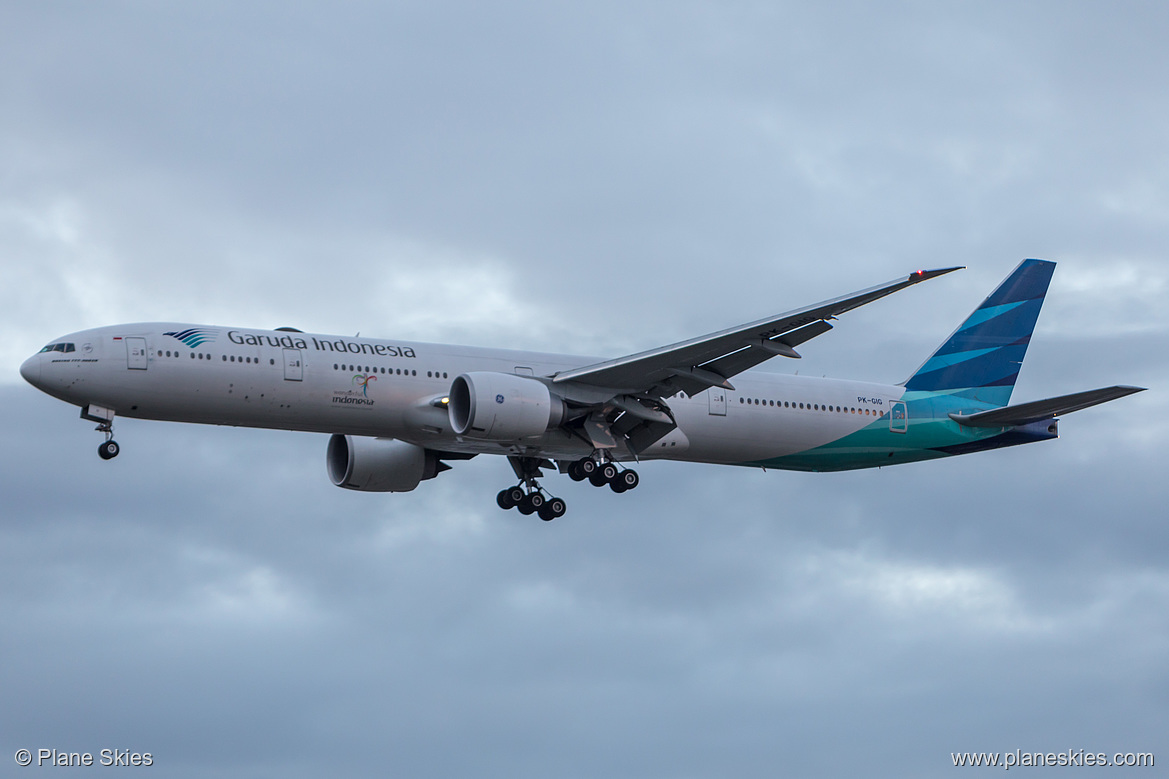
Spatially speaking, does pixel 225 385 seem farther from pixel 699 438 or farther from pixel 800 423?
pixel 800 423

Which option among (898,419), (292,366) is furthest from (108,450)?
(898,419)

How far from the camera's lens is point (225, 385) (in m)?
35.1

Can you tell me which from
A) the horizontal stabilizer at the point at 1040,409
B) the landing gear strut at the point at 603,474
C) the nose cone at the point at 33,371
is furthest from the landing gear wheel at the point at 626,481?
the nose cone at the point at 33,371

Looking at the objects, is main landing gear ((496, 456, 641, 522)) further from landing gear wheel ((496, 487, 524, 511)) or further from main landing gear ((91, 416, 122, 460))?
main landing gear ((91, 416, 122, 460))

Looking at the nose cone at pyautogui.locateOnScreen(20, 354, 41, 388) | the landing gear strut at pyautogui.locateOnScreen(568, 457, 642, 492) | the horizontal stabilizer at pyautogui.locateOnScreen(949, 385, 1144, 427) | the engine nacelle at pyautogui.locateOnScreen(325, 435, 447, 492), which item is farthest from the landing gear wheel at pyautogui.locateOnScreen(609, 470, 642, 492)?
the nose cone at pyautogui.locateOnScreen(20, 354, 41, 388)

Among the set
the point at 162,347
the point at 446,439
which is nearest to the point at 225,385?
the point at 162,347

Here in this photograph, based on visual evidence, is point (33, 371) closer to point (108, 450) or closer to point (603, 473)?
point (108, 450)

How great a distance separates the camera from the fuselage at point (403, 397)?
3484 centimetres

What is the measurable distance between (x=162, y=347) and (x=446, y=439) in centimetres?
756

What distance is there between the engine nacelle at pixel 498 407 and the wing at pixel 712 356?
60.6 inches

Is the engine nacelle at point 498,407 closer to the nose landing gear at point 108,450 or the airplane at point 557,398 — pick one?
the airplane at point 557,398

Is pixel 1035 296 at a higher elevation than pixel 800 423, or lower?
higher

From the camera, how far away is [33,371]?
34.7 metres

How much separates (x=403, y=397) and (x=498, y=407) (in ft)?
8.70
